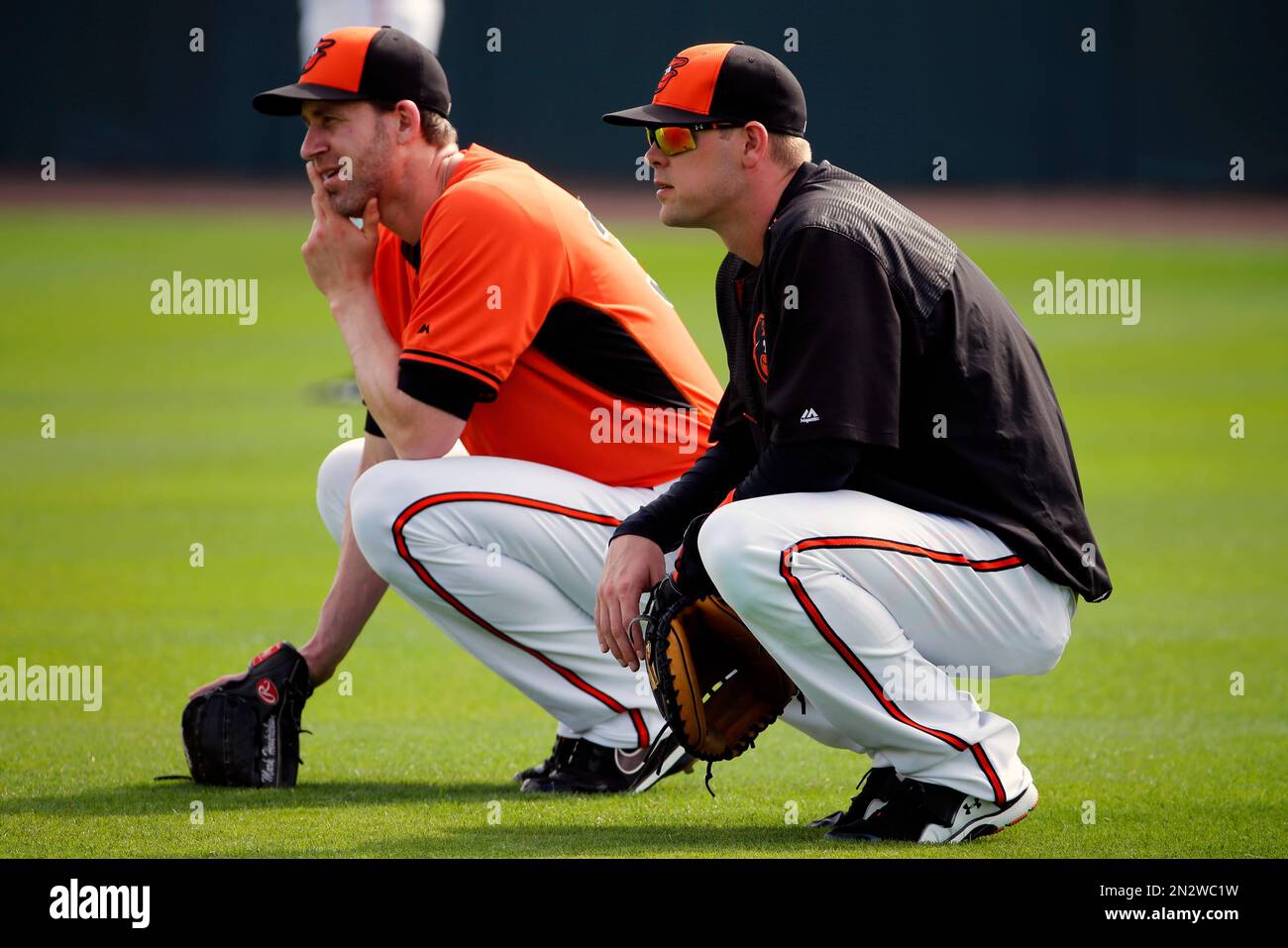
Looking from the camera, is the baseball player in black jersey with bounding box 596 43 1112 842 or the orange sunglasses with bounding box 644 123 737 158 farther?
the orange sunglasses with bounding box 644 123 737 158

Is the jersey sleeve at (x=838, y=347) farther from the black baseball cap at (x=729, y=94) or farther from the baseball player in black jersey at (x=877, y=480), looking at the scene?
the black baseball cap at (x=729, y=94)

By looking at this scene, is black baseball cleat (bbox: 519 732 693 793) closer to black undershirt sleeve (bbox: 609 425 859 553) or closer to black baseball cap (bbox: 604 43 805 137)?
black undershirt sleeve (bbox: 609 425 859 553)

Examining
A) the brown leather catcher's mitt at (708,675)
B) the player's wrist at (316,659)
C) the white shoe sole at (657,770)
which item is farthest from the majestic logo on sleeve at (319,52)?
the white shoe sole at (657,770)

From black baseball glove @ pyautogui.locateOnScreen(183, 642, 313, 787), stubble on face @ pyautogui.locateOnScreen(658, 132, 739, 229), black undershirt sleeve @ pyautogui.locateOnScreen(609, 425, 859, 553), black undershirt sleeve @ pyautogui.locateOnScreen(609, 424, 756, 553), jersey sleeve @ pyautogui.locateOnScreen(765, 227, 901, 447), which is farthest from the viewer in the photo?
black baseball glove @ pyautogui.locateOnScreen(183, 642, 313, 787)

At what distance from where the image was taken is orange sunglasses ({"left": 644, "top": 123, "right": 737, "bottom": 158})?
3600 millimetres

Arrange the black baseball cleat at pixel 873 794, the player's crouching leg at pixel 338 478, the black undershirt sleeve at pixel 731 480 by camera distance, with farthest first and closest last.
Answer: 1. the player's crouching leg at pixel 338 478
2. the black baseball cleat at pixel 873 794
3. the black undershirt sleeve at pixel 731 480

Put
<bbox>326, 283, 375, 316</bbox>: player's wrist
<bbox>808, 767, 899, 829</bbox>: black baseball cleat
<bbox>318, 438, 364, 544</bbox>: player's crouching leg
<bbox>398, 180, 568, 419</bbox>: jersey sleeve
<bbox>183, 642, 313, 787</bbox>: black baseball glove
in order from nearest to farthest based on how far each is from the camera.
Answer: <bbox>808, 767, 899, 829</bbox>: black baseball cleat
<bbox>398, 180, 568, 419</bbox>: jersey sleeve
<bbox>183, 642, 313, 787</bbox>: black baseball glove
<bbox>326, 283, 375, 316</bbox>: player's wrist
<bbox>318, 438, 364, 544</bbox>: player's crouching leg

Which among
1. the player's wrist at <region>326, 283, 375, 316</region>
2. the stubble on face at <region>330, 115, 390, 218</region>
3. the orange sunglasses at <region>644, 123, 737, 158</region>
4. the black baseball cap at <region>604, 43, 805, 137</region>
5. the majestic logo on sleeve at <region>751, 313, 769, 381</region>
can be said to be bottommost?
the player's wrist at <region>326, 283, 375, 316</region>

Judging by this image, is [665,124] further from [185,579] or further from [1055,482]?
[185,579]

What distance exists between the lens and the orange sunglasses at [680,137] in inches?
142

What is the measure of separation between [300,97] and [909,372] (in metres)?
1.73

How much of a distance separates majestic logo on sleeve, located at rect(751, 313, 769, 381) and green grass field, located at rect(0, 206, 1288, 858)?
1.00 metres

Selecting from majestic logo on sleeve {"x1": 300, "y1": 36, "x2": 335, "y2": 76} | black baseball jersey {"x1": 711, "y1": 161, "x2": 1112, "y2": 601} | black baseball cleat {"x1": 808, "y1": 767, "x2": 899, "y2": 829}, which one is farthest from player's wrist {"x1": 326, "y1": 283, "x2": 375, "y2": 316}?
black baseball cleat {"x1": 808, "y1": 767, "x2": 899, "y2": 829}
